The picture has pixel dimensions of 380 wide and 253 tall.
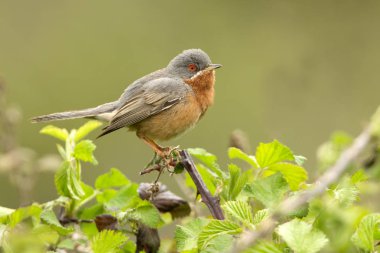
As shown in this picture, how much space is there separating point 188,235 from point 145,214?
306 mm

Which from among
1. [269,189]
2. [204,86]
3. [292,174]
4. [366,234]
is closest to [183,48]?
[204,86]

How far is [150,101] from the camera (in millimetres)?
5105

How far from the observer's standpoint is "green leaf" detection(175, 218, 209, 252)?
204cm

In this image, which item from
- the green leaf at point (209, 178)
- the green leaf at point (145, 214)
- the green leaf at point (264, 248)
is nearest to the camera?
the green leaf at point (264, 248)

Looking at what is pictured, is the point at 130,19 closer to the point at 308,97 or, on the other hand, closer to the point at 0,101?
the point at 308,97

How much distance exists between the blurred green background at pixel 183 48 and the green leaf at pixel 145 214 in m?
5.53

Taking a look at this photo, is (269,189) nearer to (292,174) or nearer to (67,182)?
(292,174)

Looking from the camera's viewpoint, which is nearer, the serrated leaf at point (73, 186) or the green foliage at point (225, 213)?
the green foliage at point (225, 213)

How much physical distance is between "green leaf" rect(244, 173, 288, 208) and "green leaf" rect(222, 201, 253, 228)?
0.16 metres

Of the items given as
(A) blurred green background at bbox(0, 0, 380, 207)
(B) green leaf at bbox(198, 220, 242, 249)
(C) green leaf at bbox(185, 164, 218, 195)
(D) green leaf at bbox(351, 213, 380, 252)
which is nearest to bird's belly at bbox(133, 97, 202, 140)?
(C) green leaf at bbox(185, 164, 218, 195)

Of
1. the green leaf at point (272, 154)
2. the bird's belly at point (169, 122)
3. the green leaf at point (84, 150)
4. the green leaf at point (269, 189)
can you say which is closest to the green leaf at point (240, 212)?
the green leaf at point (269, 189)

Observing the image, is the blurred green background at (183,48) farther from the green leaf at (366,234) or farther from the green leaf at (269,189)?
the green leaf at (366,234)

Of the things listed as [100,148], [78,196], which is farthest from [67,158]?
[100,148]

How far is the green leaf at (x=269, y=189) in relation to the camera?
2.09 metres
